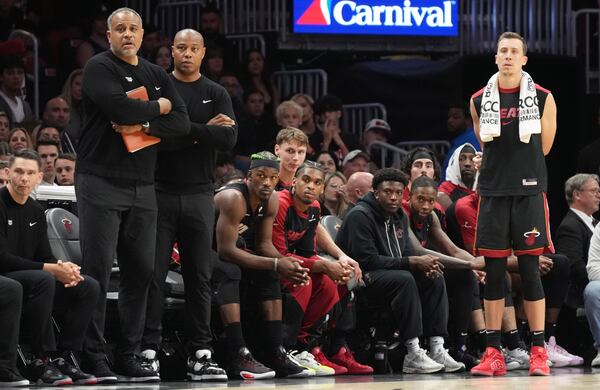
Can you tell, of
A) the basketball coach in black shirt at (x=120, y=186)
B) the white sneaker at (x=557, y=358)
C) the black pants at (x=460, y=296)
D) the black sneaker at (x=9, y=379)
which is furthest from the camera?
the white sneaker at (x=557, y=358)

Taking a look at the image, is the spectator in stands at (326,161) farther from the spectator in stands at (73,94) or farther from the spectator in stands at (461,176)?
the spectator in stands at (73,94)

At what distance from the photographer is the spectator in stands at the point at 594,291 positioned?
8.60m

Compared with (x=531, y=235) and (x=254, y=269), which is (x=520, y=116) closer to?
(x=531, y=235)

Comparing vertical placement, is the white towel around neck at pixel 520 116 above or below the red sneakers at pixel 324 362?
above

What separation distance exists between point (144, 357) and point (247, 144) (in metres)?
4.72

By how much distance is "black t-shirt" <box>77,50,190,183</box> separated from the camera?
6.45 metres

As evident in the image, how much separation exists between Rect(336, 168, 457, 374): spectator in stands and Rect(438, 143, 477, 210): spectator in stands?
961mm

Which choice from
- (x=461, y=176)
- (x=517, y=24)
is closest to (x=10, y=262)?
(x=461, y=176)

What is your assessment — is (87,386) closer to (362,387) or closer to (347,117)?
(362,387)

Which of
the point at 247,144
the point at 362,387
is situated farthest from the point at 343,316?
the point at 247,144

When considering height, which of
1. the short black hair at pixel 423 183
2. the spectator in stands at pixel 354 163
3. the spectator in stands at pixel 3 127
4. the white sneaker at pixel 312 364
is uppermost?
the spectator in stands at pixel 3 127

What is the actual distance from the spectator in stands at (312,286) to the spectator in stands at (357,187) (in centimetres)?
120

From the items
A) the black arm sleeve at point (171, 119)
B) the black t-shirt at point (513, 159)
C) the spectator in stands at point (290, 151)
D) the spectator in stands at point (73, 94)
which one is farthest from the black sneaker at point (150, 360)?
the spectator in stands at point (73, 94)

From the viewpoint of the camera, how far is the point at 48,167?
28.6 feet
